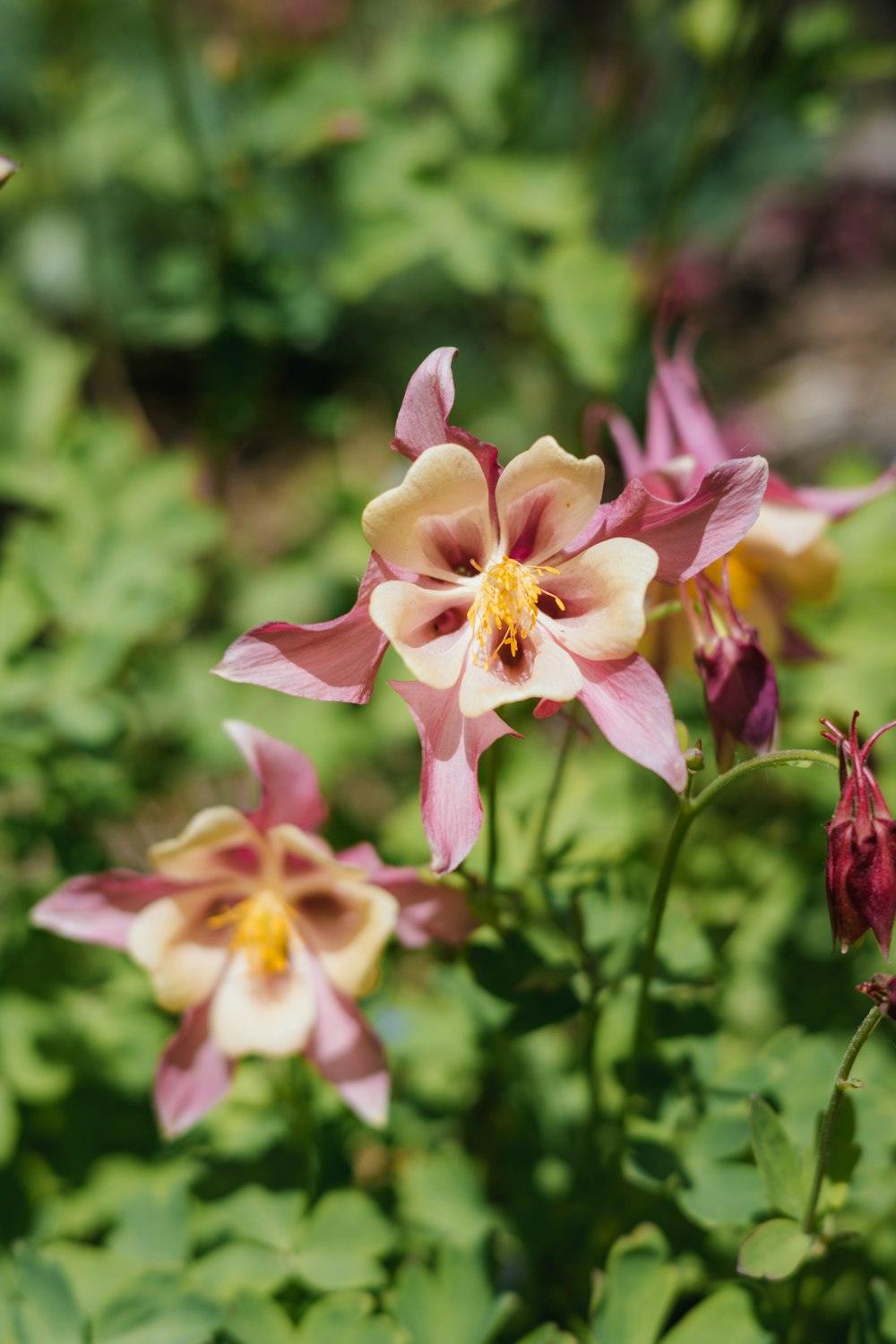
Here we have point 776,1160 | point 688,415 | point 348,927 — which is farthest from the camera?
point 688,415

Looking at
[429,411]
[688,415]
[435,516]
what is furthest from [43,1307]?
[688,415]

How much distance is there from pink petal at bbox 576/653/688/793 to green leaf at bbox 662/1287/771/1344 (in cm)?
79

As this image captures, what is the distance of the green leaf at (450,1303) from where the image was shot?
1.60 m

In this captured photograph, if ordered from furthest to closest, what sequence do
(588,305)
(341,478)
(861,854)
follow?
(341,478)
(588,305)
(861,854)

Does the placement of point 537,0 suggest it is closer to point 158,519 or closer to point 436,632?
point 158,519

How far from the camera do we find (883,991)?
1.23 meters

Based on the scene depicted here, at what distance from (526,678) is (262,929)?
0.57 metres

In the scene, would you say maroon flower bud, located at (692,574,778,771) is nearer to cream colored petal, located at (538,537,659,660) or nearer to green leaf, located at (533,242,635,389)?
cream colored petal, located at (538,537,659,660)

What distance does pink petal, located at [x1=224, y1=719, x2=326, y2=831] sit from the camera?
5.17ft

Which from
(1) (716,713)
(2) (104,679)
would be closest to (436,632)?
(1) (716,713)

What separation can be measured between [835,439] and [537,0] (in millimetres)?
2978

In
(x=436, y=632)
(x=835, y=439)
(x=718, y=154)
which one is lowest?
(x=835, y=439)

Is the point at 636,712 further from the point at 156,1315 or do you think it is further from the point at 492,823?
the point at 156,1315

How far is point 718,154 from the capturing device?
4.40 m
